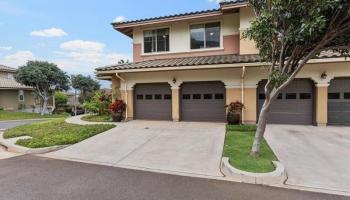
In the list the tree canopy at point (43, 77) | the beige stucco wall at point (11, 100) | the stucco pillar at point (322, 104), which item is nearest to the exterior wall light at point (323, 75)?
the stucco pillar at point (322, 104)

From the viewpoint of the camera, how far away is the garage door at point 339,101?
1094 centimetres

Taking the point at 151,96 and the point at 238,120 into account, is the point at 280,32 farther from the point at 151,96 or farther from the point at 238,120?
the point at 151,96

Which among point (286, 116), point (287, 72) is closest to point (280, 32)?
point (287, 72)

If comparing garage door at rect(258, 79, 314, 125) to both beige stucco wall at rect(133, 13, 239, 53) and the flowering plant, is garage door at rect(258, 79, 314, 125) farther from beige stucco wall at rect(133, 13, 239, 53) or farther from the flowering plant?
the flowering plant

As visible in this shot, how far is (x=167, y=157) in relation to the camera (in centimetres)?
688

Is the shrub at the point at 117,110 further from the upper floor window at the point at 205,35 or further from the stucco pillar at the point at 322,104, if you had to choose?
the stucco pillar at the point at 322,104

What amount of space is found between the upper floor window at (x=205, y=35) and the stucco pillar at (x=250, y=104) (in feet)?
11.6

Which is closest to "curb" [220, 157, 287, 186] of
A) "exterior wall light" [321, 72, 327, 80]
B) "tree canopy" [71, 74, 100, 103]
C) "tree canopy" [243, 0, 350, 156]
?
"tree canopy" [243, 0, 350, 156]

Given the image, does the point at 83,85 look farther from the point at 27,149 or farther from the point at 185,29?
the point at 27,149

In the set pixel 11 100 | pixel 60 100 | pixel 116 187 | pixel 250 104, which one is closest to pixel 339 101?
pixel 250 104

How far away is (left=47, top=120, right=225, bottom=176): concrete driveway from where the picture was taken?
6250mm

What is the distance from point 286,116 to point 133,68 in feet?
27.1

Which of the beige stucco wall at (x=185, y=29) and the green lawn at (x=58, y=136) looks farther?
the beige stucco wall at (x=185, y=29)

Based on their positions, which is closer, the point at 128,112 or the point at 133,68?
the point at 133,68
